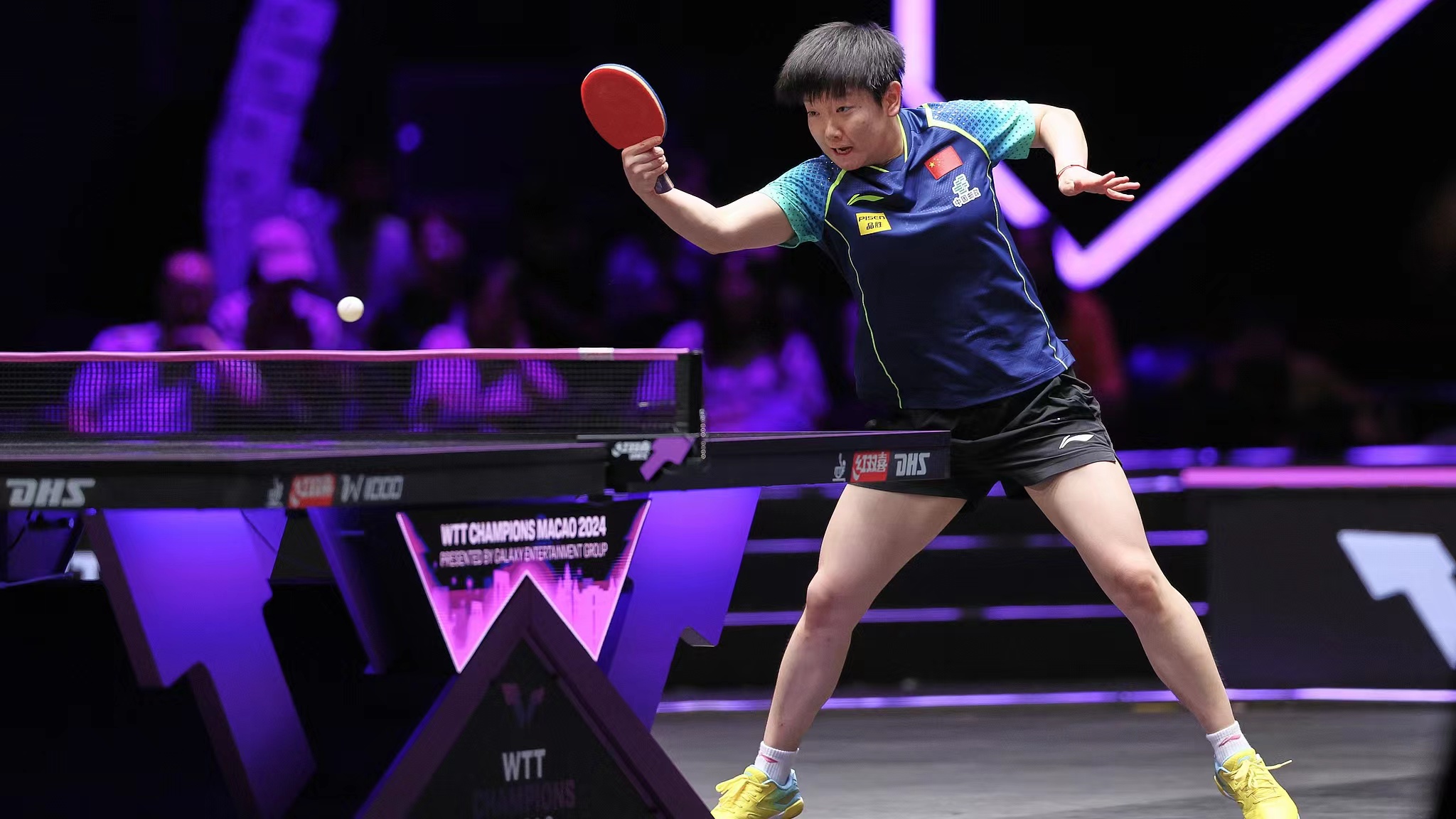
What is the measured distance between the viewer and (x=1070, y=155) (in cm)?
393

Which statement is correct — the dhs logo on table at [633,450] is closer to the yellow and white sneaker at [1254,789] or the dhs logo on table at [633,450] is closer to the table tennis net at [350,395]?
the table tennis net at [350,395]

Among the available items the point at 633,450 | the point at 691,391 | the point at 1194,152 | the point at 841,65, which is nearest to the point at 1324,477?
the point at 1194,152

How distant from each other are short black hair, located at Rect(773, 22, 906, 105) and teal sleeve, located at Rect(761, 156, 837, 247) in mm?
201

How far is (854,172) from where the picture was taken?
4.01 m

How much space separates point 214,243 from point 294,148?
58cm

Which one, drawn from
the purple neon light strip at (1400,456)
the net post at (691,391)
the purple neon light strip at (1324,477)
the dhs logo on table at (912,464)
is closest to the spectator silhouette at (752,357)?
the purple neon light strip at (1324,477)

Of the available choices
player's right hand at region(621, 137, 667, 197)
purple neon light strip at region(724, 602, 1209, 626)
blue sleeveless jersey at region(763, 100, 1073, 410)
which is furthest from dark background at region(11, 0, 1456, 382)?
player's right hand at region(621, 137, 667, 197)

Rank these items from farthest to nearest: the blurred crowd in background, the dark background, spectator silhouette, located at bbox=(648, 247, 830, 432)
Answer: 1. the dark background
2. spectator silhouette, located at bbox=(648, 247, 830, 432)
3. the blurred crowd in background

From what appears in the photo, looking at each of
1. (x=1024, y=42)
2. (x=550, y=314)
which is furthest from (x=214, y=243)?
(x=1024, y=42)

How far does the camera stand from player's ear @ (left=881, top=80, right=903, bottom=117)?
387 centimetres

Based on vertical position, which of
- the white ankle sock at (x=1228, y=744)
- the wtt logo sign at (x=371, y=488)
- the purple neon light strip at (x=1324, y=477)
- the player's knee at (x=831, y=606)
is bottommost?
the white ankle sock at (x=1228, y=744)

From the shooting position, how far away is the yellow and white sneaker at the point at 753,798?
4152mm

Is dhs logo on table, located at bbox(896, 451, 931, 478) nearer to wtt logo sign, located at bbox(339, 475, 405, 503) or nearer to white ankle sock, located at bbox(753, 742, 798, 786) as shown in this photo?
white ankle sock, located at bbox(753, 742, 798, 786)

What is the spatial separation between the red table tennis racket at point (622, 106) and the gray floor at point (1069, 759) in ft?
6.65
